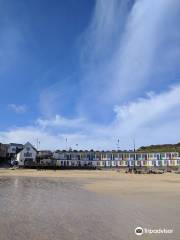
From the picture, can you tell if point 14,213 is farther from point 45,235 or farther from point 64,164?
point 64,164

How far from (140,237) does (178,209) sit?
786 centimetres

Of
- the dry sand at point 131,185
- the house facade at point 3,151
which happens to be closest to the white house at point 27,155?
the house facade at point 3,151

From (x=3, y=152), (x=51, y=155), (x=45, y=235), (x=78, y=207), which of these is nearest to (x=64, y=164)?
(x=51, y=155)

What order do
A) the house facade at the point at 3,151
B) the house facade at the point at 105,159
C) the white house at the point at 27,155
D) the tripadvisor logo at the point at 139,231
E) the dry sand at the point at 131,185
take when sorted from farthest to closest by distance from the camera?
the house facade at the point at 3,151 < the house facade at the point at 105,159 < the white house at the point at 27,155 < the dry sand at the point at 131,185 < the tripadvisor logo at the point at 139,231

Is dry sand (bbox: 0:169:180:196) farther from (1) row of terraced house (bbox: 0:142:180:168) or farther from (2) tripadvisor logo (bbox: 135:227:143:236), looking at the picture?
(1) row of terraced house (bbox: 0:142:180:168)

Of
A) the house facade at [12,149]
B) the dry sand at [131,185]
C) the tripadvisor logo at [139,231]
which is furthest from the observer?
the house facade at [12,149]

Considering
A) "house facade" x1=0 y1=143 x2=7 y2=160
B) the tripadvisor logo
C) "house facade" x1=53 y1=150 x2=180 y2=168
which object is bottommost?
the tripadvisor logo

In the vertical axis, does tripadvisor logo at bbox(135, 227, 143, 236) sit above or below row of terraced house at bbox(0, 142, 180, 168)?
below

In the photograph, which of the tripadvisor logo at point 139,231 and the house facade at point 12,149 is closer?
the tripadvisor logo at point 139,231

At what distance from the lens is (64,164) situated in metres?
116

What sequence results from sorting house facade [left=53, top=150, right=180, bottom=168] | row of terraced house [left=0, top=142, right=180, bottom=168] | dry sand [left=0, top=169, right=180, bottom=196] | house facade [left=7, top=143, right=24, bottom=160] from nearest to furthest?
1. dry sand [left=0, top=169, right=180, bottom=196]
2. row of terraced house [left=0, top=142, right=180, bottom=168]
3. house facade [left=53, top=150, right=180, bottom=168]
4. house facade [left=7, top=143, right=24, bottom=160]

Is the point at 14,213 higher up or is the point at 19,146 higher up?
the point at 19,146

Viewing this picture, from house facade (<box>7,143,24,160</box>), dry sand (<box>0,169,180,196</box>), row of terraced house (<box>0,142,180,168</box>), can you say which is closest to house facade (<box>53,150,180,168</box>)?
row of terraced house (<box>0,142,180,168</box>)

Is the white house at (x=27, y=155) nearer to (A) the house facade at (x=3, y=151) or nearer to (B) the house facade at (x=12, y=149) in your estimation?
(A) the house facade at (x=3, y=151)
